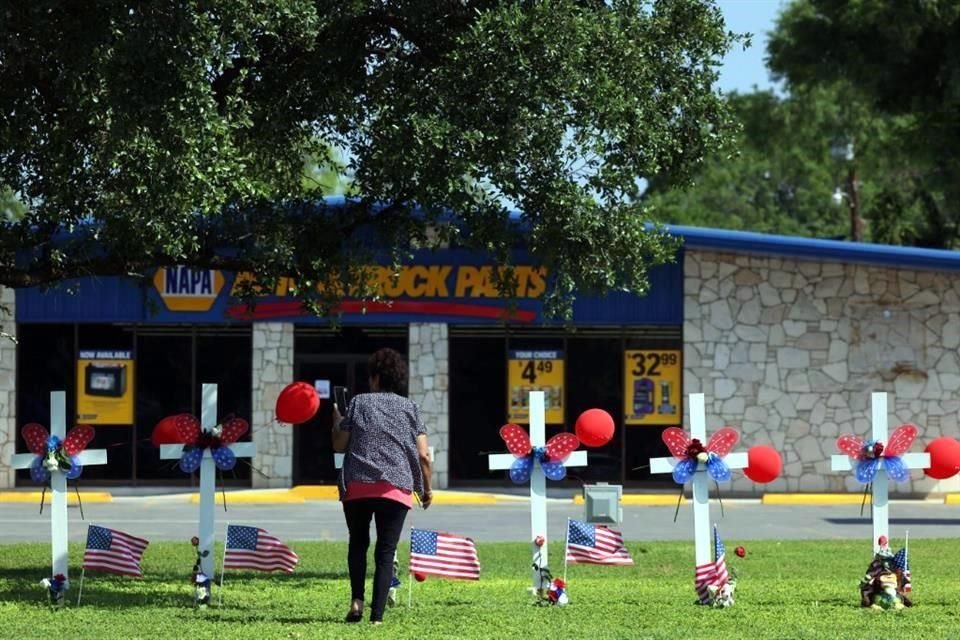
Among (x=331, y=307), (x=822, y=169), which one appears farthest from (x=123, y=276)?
(x=822, y=169)

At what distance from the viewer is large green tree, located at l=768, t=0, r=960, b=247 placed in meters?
30.8

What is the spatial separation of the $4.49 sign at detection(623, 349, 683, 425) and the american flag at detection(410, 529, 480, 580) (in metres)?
16.6

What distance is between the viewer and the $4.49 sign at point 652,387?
1076 inches

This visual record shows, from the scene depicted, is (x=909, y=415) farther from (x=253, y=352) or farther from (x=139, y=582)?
(x=139, y=582)

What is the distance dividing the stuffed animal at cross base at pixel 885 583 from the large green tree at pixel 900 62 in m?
21.3

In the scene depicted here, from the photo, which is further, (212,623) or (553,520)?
(553,520)

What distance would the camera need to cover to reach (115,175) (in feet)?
39.8

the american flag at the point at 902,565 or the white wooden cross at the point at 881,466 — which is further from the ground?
the white wooden cross at the point at 881,466

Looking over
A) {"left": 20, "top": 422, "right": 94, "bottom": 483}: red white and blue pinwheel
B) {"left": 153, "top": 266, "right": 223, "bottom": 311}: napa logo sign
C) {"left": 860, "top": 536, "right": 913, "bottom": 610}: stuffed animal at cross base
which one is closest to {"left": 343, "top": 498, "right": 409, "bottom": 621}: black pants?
{"left": 20, "top": 422, "right": 94, "bottom": 483}: red white and blue pinwheel

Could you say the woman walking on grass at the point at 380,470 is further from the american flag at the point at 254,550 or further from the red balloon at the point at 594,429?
the american flag at the point at 254,550

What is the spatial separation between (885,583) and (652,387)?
16466 mm

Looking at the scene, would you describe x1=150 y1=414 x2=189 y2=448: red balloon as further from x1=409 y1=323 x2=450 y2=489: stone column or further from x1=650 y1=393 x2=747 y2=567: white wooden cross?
x1=409 y1=323 x2=450 y2=489: stone column

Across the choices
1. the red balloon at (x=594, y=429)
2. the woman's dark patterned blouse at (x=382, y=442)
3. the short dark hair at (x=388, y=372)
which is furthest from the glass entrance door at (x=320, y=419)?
the woman's dark patterned blouse at (x=382, y=442)

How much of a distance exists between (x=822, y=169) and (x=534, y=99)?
157 feet
